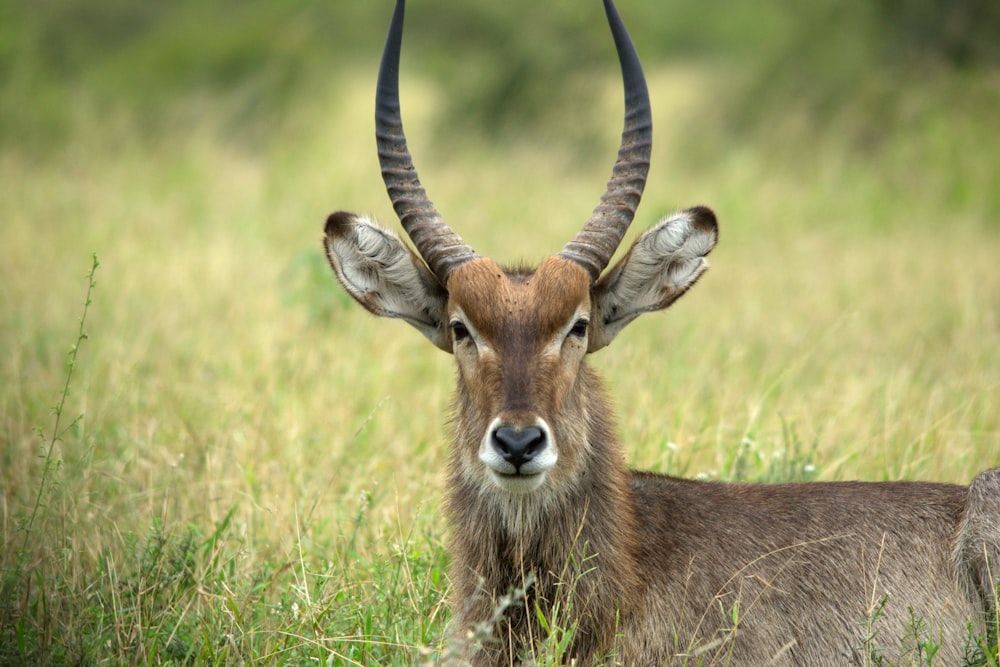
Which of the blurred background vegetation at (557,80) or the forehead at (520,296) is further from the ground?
the blurred background vegetation at (557,80)

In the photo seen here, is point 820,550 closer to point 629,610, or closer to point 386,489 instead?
point 629,610

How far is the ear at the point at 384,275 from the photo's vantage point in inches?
171

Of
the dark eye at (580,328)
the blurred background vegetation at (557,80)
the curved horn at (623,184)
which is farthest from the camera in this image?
the blurred background vegetation at (557,80)

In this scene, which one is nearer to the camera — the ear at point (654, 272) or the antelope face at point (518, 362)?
the antelope face at point (518, 362)

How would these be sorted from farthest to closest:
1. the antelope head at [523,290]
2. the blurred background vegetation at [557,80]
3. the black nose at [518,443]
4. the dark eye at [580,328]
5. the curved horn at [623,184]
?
1. the blurred background vegetation at [557,80]
2. the curved horn at [623,184]
3. the dark eye at [580,328]
4. the antelope head at [523,290]
5. the black nose at [518,443]

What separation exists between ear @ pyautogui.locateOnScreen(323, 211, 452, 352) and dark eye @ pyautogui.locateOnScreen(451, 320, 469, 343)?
22cm

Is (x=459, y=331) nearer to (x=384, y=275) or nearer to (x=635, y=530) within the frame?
(x=384, y=275)

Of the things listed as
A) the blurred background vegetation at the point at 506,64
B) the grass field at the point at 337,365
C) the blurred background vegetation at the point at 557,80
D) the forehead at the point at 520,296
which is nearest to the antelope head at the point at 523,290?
the forehead at the point at 520,296

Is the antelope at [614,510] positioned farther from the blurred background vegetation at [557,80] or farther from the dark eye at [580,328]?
the blurred background vegetation at [557,80]

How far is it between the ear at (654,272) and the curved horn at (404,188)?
0.57 meters

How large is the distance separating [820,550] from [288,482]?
2815 millimetres

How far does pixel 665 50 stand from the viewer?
27.4m

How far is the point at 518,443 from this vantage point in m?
3.64

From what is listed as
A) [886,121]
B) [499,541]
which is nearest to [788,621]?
[499,541]
